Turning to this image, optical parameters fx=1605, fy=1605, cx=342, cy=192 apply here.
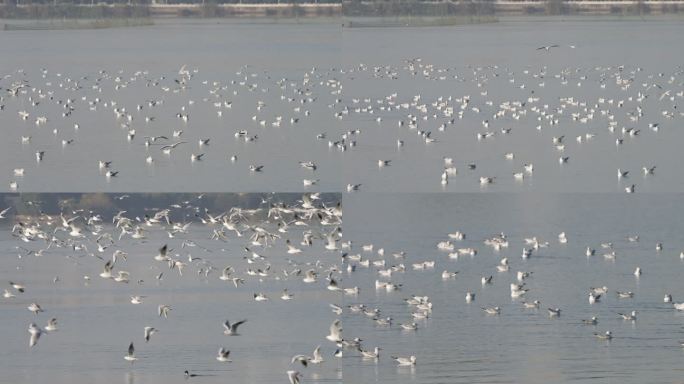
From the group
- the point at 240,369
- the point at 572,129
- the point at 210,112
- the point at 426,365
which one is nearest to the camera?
the point at 426,365

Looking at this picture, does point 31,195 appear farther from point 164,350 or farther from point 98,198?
point 164,350

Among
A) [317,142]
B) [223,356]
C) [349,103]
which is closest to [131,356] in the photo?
[223,356]

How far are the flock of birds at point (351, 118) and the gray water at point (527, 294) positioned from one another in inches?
48.3

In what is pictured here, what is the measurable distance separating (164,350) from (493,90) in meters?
7.35

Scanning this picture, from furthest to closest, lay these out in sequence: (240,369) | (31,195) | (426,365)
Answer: (240,369)
(426,365)
(31,195)

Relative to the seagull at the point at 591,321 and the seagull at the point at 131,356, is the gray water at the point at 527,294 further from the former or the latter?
the seagull at the point at 131,356

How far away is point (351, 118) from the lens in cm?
2045

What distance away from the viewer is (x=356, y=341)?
60.3ft

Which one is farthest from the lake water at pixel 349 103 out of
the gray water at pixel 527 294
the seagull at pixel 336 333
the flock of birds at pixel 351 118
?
the seagull at pixel 336 333

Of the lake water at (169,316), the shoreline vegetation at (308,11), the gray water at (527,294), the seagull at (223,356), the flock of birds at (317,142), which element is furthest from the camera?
the shoreline vegetation at (308,11)

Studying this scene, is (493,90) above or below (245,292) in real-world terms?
above

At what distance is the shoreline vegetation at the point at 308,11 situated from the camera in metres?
28.4

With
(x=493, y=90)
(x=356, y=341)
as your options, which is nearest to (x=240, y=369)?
(x=356, y=341)

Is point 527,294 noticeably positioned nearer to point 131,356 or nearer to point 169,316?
point 169,316
